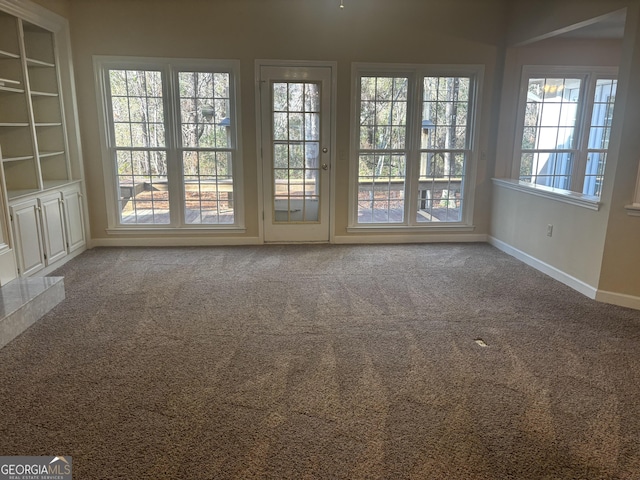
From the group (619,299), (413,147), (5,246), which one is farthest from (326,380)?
(413,147)

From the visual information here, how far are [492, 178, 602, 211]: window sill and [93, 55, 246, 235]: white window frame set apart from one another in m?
3.19

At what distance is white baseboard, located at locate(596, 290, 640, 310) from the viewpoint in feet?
12.4

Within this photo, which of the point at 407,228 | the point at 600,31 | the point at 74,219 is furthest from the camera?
the point at 407,228

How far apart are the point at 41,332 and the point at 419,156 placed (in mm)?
4399

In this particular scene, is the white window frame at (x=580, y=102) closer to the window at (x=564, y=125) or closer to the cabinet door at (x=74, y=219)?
the window at (x=564, y=125)

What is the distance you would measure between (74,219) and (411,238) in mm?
4003

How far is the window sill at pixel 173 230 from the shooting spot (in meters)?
5.59

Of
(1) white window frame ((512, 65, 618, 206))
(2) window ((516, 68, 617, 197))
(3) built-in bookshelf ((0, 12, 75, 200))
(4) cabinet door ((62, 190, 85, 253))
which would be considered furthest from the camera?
(2) window ((516, 68, 617, 197))

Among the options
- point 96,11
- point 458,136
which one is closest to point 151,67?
point 96,11

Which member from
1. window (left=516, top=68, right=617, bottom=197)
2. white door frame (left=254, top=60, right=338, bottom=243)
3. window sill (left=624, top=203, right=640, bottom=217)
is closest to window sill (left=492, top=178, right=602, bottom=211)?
window sill (left=624, top=203, right=640, bottom=217)

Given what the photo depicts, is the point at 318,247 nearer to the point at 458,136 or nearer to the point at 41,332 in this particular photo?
the point at 458,136

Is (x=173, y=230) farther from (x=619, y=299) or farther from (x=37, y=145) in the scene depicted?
(x=619, y=299)

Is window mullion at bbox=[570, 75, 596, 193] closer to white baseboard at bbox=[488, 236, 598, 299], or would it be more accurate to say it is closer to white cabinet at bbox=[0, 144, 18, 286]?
white baseboard at bbox=[488, 236, 598, 299]

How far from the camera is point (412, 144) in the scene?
5.66 meters
